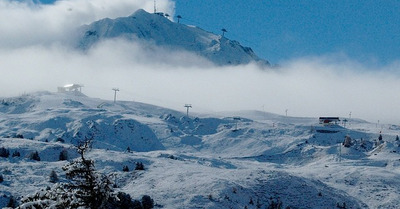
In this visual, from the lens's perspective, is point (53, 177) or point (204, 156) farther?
point (204, 156)

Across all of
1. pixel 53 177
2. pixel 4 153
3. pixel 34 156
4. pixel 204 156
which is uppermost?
pixel 4 153

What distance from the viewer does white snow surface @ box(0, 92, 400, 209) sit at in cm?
5409

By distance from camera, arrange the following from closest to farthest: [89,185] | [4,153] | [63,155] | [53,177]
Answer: [89,185], [53,177], [4,153], [63,155]

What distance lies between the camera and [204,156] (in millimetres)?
99062

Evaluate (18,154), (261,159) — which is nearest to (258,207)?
(18,154)

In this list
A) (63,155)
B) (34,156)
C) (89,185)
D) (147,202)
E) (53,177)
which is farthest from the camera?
(63,155)

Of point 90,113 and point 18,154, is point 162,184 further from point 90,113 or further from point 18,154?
point 90,113

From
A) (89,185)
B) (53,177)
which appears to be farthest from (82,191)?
(53,177)

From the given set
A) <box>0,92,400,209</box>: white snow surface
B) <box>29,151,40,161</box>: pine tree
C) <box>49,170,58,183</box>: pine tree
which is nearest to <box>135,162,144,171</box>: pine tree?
<box>0,92,400,209</box>: white snow surface

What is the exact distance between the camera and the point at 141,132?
126 m

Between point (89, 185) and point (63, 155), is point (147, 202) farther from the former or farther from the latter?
point (89, 185)

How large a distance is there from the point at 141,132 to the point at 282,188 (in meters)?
71.6

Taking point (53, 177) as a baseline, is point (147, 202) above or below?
below

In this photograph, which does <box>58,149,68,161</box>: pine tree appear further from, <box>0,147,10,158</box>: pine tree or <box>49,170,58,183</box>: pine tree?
<box>49,170,58,183</box>: pine tree
